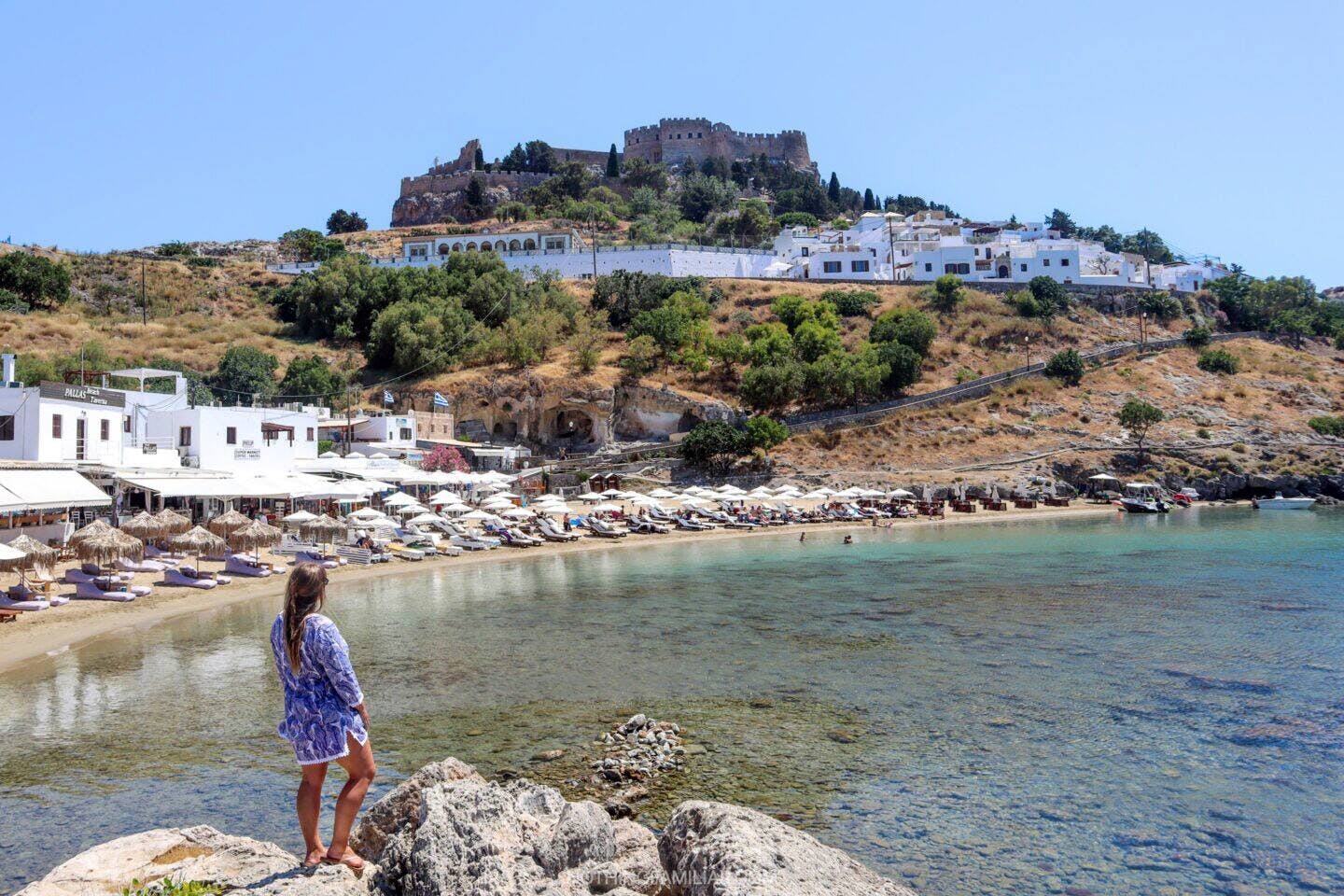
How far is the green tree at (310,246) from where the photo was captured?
83.0 meters

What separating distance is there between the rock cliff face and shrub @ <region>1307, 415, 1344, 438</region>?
63919mm

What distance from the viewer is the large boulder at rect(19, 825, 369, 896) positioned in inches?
202

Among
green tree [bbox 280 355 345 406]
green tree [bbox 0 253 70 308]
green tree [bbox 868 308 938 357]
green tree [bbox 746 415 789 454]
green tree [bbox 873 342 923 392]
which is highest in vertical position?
green tree [bbox 0 253 70 308]

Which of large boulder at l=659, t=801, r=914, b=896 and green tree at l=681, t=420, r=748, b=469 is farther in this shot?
green tree at l=681, t=420, r=748, b=469

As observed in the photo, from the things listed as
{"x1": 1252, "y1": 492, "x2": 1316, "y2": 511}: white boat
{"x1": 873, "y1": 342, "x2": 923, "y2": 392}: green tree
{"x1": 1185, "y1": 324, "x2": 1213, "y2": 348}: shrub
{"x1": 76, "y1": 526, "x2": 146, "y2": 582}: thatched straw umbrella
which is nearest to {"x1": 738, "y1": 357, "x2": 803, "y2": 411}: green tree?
{"x1": 873, "y1": 342, "x2": 923, "y2": 392}: green tree

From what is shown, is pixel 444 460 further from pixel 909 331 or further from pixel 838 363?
pixel 909 331

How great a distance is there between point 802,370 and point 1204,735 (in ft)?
151

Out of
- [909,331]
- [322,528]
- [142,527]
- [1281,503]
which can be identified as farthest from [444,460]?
[1281,503]

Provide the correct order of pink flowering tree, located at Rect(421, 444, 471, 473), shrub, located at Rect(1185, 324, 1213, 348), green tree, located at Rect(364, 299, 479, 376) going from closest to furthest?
pink flowering tree, located at Rect(421, 444, 471, 473), green tree, located at Rect(364, 299, 479, 376), shrub, located at Rect(1185, 324, 1213, 348)

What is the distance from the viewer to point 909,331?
62781 millimetres

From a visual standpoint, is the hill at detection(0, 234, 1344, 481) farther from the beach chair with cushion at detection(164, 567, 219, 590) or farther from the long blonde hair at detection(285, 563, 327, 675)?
the long blonde hair at detection(285, 563, 327, 675)

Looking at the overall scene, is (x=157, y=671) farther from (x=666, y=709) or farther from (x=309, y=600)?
(x=309, y=600)

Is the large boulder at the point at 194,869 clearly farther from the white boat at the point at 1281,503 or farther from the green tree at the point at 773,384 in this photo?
the white boat at the point at 1281,503

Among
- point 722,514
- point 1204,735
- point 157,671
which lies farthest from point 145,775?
point 722,514
